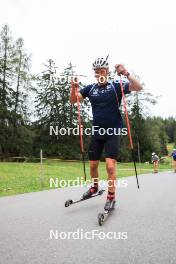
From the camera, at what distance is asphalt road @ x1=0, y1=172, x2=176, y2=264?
12.5ft

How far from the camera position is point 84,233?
4875 mm

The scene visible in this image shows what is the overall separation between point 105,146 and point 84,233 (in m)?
2.05

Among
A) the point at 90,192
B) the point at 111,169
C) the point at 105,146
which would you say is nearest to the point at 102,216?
the point at 111,169

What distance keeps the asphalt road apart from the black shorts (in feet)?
2.81

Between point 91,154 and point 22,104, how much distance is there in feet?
163

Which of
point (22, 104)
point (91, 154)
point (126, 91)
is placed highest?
point (22, 104)

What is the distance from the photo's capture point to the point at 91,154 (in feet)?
22.5

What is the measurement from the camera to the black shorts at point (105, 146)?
6.56 metres

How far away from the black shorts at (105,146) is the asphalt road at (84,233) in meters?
0.86

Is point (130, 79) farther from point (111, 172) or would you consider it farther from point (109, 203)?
point (109, 203)

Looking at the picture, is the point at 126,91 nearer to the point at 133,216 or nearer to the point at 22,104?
the point at 133,216

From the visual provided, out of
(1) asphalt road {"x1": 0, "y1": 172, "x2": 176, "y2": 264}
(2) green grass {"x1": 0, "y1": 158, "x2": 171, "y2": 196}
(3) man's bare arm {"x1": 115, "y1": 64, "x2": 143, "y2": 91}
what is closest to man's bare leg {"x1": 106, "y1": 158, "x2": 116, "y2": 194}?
(1) asphalt road {"x1": 0, "y1": 172, "x2": 176, "y2": 264}

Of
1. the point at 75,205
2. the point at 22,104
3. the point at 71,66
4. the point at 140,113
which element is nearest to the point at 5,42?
the point at 22,104

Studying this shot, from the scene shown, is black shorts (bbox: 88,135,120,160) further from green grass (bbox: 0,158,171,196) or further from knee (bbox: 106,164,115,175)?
green grass (bbox: 0,158,171,196)
